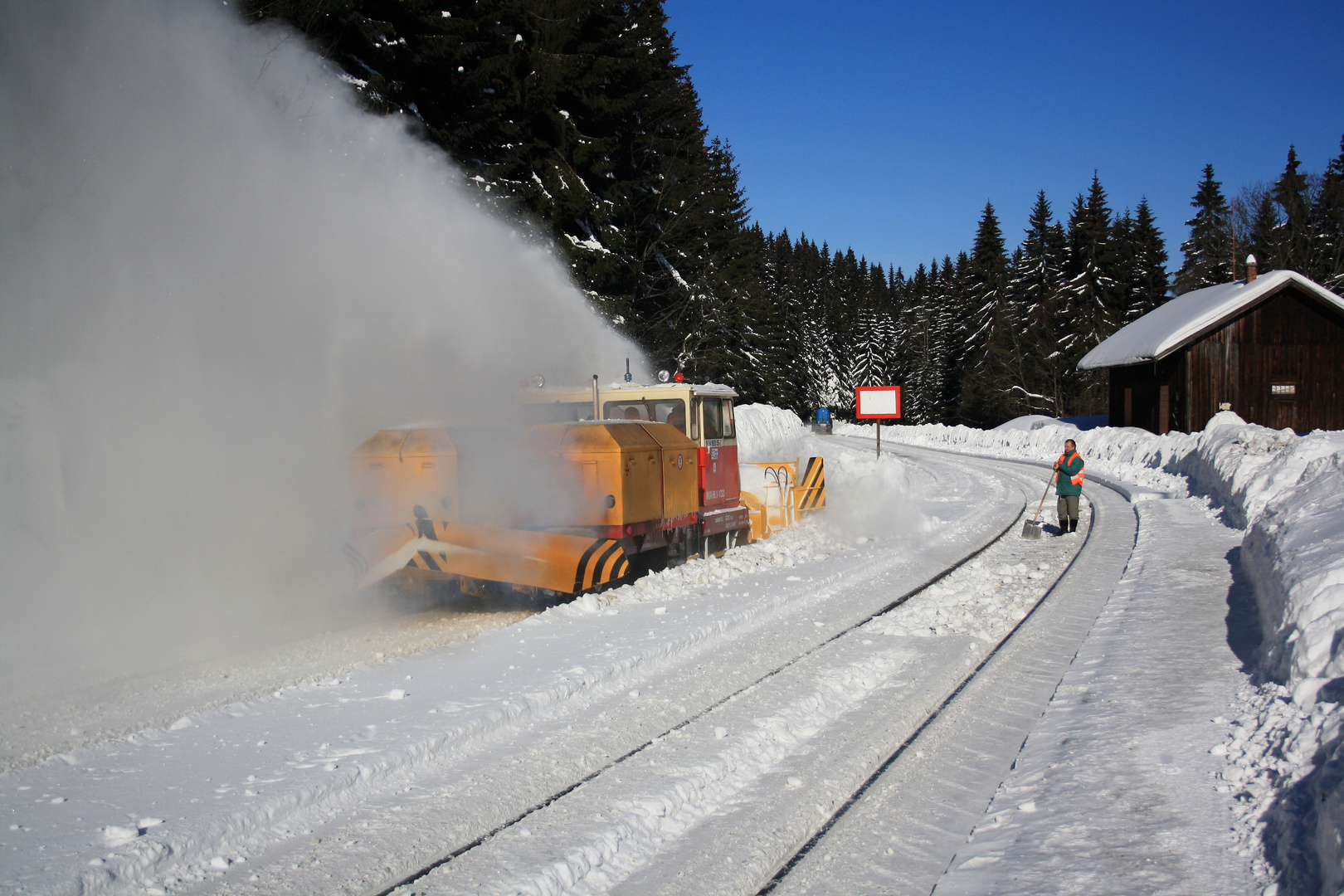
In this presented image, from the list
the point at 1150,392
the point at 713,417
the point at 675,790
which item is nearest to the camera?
the point at 675,790

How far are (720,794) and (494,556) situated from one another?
16.0 ft

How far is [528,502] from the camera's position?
1002 cm

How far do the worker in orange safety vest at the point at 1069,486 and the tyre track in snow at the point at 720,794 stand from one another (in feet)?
28.2

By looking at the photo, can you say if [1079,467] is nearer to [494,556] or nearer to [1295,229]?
[494,556]

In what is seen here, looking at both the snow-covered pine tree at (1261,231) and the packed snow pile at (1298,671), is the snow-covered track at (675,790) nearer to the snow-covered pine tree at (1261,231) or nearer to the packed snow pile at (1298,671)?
the packed snow pile at (1298,671)

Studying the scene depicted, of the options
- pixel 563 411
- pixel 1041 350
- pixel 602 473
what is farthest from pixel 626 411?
pixel 1041 350

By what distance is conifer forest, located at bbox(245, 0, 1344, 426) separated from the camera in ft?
69.3

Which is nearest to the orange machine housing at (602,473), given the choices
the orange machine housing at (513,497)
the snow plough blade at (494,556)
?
the orange machine housing at (513,497)

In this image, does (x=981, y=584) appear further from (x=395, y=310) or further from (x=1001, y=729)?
(x=395, y=310)

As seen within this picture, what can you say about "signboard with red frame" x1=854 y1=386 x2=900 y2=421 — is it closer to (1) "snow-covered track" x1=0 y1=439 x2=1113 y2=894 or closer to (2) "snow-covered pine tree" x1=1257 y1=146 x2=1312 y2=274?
(1) "snow-covered track" x1=0 y1=439 x2=1113 y2=894

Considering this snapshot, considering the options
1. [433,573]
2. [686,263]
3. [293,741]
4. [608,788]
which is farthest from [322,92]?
[686,263]

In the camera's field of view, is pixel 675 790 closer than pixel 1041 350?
Yes

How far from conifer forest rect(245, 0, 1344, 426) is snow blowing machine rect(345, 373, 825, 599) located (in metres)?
7.36

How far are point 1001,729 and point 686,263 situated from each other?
98.2ft
